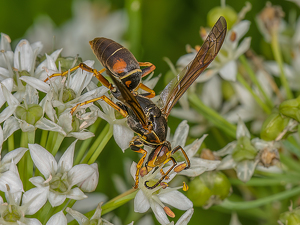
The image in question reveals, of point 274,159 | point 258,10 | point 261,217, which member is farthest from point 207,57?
point 258,10

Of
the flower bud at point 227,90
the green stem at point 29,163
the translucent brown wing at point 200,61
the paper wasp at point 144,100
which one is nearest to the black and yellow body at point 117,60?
the paper wasp at point 144,100

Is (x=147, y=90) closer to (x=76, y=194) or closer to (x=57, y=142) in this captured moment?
(x=57, y=142)

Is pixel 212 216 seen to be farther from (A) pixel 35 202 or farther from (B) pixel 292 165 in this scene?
(A) pixel 35 202

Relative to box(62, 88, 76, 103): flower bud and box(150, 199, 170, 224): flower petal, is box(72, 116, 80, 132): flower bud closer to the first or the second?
box(62, 88, 76, 103): flower bud

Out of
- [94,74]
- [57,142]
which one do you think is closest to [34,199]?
[57,142]

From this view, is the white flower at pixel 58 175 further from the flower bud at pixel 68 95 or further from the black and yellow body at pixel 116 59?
the black and yellow body at pixel 116 59

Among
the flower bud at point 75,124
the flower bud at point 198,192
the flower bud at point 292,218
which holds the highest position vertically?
the flower bud at point 75,124
